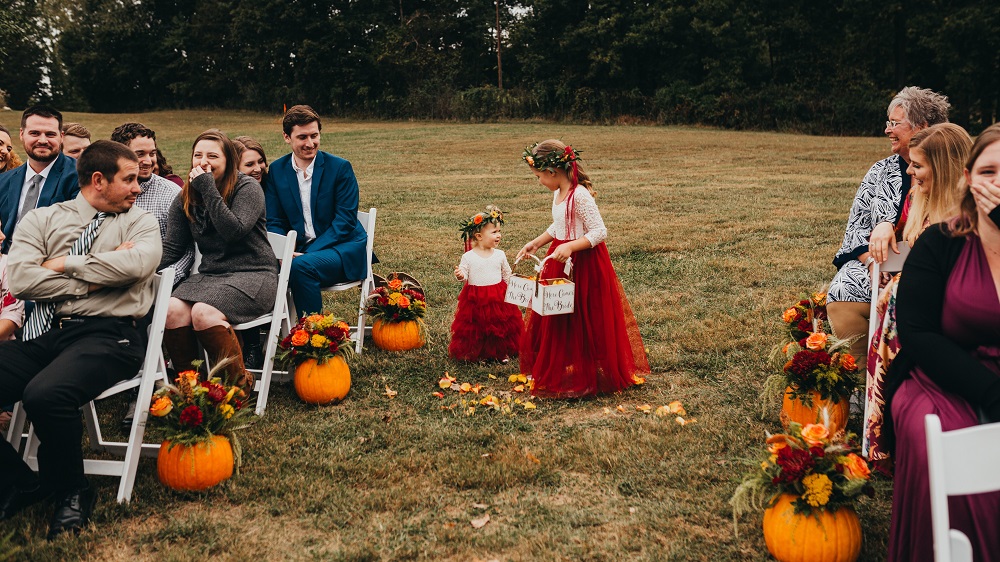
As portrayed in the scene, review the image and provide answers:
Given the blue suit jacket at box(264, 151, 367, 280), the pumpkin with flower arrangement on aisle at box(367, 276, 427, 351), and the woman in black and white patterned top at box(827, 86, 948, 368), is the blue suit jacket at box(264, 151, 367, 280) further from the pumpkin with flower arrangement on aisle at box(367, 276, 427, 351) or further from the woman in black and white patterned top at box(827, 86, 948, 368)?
the woman in black and white patterned top at box(827, 86, 948, 368)

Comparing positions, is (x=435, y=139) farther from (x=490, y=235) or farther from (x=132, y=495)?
(x=132, y=495)

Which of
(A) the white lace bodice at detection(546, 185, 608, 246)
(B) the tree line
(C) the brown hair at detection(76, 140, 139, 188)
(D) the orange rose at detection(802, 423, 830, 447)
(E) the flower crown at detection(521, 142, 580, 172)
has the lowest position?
(D) the orange rose at detection(802, 423, 830, 447)

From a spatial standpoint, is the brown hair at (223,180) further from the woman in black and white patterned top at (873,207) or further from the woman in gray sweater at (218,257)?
the woman in black and white patterned top at (873,207)

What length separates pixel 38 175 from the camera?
571 centimetres

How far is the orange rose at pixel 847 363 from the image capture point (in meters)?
4.49

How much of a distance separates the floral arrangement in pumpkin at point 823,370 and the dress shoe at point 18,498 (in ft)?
→ 13.2

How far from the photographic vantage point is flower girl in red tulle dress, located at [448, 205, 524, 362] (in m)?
6.26

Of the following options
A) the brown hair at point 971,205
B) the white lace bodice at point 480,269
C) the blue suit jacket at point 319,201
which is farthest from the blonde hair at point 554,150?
the brown hair at point 971,205

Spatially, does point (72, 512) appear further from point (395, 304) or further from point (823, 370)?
point (823, 370)

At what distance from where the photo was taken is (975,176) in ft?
10.3

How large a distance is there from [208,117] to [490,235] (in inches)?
1687

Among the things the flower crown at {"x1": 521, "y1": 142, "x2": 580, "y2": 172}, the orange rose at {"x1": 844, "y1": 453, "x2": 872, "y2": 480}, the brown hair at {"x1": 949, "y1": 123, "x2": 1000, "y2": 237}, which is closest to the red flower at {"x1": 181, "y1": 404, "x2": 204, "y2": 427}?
the flower crown at {"x1": 521, "y1": 142, "x2": 580, "y2": 172}

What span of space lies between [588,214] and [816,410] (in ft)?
6.21

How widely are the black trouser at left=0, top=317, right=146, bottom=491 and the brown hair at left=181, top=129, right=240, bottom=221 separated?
1406mm
